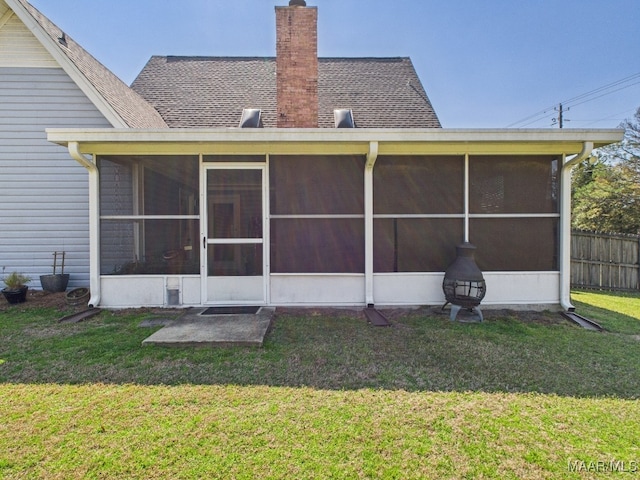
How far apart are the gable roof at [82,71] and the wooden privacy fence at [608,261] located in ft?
34.4

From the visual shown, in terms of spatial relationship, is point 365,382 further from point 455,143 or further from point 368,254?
point 455,143

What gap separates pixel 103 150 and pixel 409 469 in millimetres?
5433

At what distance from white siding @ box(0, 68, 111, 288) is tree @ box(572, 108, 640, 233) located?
16.5 m

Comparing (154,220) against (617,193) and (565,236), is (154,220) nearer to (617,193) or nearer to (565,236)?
(565,236)

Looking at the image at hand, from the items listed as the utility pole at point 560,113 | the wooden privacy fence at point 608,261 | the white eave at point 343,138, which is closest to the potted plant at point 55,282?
the white eave at point 343,138

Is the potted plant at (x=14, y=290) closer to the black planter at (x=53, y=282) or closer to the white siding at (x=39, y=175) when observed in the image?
the black planter at (x=53, y=282)

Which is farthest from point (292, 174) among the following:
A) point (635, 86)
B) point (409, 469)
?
point (635, 86)

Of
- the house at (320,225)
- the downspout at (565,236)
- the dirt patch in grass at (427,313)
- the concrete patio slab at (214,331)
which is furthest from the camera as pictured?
the house at (320,225)

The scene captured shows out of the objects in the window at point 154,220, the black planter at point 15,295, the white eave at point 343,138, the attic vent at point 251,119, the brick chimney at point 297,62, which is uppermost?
the brick chimney at point 297,62

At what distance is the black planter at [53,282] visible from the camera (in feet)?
19.1

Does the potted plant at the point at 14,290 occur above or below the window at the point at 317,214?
below

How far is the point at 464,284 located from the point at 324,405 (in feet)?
9.46

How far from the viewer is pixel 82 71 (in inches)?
231

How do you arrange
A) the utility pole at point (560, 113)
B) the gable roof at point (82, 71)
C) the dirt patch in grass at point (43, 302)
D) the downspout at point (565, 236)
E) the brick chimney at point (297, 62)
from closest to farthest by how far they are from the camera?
the downspout at point (565, 236), the dirt patch in grass at point (43, 302), the gable roof at point (82, 71), the brick chimney at point (297, 62), the utility pole at point (560, 113)
